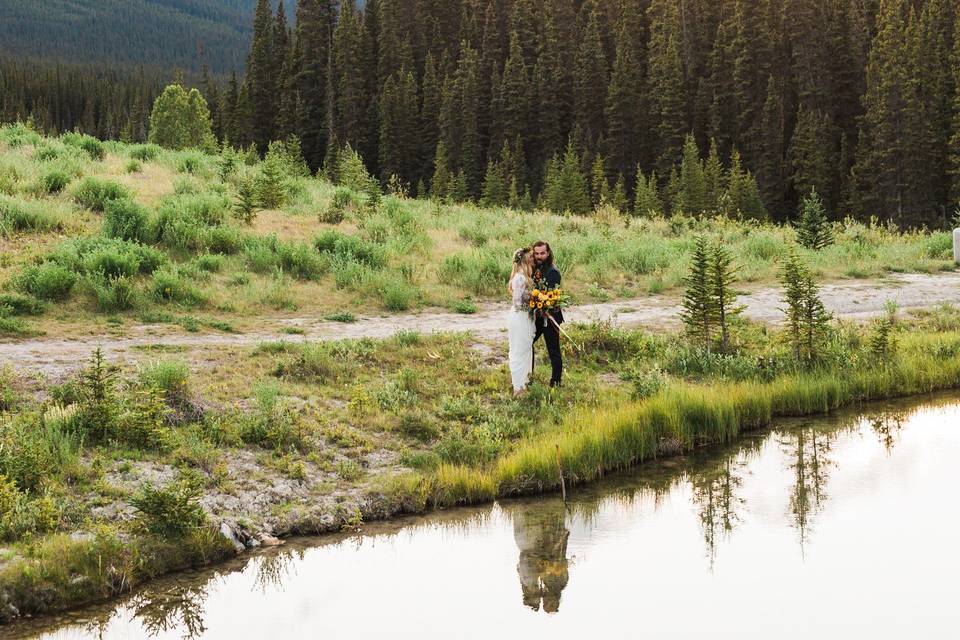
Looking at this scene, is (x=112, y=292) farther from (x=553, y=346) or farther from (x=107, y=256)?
(x=553, y=346)

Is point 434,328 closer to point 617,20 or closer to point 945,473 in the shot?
point 945,473

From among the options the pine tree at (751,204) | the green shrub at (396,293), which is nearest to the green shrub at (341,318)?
the green shrub at (396,293)

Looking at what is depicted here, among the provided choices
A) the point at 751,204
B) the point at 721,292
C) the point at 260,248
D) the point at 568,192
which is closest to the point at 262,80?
the point at 568,192

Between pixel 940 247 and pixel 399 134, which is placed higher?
pixel 399 134

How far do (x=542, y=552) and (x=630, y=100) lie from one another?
71.8 meters

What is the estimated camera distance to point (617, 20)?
89.9m

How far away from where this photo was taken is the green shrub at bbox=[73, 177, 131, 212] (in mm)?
20500

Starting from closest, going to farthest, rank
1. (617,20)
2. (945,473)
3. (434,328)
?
(945,473) → (434,328) → (617,20)

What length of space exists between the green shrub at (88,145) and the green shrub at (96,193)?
5.91 meters

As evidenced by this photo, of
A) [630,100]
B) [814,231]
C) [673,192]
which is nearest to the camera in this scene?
[814,231]

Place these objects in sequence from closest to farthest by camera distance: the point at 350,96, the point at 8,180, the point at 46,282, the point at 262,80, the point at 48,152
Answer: the point at 46,282 < the point at 8,180 < the point at 48,152 < the point at 350,96 < the point at 262,80

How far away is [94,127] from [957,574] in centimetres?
15255

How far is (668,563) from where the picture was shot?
8.53 m

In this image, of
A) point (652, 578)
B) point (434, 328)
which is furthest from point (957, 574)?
point (434, 328)
